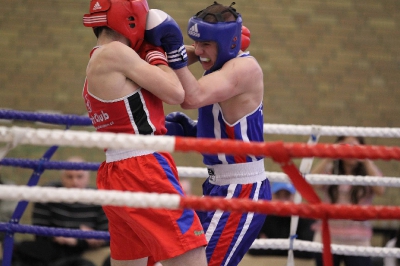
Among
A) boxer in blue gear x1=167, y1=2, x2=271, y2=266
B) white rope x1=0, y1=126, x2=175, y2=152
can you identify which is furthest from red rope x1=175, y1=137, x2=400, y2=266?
boxer in blue gear x1=167, y1=2, x2=271, y2=266

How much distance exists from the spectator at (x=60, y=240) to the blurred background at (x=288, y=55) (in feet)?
5.78

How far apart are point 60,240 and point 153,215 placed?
2226 mm

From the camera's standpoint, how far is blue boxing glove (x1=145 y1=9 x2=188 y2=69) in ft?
8.58

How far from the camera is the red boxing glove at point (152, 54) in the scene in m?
2.60

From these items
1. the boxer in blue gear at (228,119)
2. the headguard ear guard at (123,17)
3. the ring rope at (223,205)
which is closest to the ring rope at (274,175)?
the boxer in blue gear at (228,119)

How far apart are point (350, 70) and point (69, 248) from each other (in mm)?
3352

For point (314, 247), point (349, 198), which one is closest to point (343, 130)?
point (314, 247)

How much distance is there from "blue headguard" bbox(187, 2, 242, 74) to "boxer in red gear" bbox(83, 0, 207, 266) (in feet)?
0.79

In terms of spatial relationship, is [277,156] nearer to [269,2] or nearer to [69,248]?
Answer: [69,248]

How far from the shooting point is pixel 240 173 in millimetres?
2879

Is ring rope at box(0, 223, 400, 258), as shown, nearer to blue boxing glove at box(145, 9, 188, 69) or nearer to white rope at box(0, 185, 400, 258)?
blue boxing glove at box(145, 9, 188, 69)

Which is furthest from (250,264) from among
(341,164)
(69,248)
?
(69,248)

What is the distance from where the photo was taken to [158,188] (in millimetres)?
2537

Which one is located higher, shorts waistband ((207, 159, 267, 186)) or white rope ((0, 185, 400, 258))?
white rope ((0, 185, 400, 258))
